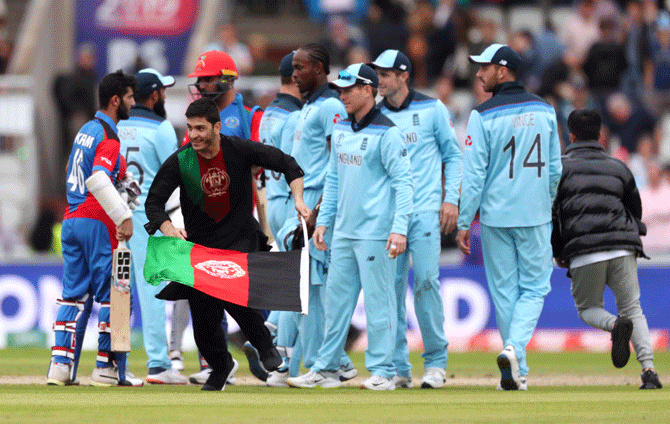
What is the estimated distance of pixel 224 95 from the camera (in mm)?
10719

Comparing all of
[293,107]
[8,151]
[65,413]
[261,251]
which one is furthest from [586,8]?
[65,413]

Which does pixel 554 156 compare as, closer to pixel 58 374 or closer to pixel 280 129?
pixel 280 129

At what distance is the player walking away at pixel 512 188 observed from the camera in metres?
9.99

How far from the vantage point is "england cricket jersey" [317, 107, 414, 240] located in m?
9.45

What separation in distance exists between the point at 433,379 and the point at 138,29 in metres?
15.0

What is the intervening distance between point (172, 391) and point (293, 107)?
2922 millimetres

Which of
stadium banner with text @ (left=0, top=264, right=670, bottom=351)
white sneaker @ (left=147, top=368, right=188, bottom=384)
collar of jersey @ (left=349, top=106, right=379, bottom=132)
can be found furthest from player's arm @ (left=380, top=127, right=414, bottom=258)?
stadium banner with text @ (left=0, top=264, right=670, bottom=351)

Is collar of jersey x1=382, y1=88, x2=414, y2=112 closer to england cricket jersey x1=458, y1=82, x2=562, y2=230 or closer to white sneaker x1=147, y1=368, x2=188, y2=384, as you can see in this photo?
england cricket jersey x1=458, y1=82, x2=562, y2=230

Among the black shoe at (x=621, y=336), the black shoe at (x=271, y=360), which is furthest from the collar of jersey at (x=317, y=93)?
the black shoe at (x=621, y=336)

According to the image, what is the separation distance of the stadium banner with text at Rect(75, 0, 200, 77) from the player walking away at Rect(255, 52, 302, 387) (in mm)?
12583

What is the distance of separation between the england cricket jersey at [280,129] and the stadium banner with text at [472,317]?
4.60 meters

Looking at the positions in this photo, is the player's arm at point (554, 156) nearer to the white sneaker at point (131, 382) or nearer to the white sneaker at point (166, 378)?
the white sneaker at point (166, 378)

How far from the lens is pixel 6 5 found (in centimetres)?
2411

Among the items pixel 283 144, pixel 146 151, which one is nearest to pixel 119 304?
pixel 146 151
